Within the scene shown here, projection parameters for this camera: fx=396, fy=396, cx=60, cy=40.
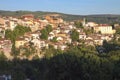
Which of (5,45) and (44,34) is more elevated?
(44,34)

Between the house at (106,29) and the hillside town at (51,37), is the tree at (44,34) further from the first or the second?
the house at (106,29)

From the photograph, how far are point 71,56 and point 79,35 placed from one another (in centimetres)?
2043

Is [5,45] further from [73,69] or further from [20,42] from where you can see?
[73,69]

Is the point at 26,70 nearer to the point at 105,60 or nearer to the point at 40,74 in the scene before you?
the point at 40,74

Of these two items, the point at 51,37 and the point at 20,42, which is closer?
the point at 20,42

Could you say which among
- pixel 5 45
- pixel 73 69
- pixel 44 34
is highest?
pixel 73 69

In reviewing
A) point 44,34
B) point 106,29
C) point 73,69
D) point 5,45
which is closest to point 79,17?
point 106,29

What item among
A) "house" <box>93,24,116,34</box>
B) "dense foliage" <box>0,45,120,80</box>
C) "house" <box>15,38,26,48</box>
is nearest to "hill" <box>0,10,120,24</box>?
"house" <box>93,24,116,34</box>

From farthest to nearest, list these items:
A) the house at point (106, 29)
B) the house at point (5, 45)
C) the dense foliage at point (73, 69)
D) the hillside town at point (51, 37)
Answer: the house at point (106, 29), the hillside town at point (51, 37), the house at point (5, 45), the dense foliage at point (73, 69)

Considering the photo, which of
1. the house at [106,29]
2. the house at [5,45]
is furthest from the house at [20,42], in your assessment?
A: the house at [106,29]

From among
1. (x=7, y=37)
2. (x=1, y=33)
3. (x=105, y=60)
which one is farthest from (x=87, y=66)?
(x=1, y=33)

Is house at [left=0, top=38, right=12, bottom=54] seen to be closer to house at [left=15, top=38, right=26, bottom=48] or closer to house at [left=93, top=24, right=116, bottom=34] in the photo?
house at [left=15, top=38, right=26, bottom=48]

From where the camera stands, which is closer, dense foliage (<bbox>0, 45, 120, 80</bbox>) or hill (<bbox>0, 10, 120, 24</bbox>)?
dense foliage (<bbox>0, 45, 120, 80</bbox>)

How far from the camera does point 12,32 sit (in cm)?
3875
